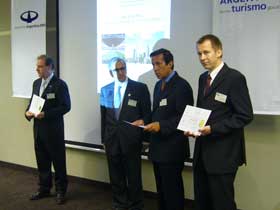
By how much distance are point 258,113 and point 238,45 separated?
58 cm

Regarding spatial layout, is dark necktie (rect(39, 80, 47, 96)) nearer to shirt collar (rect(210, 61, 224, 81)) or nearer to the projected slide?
the projected slide

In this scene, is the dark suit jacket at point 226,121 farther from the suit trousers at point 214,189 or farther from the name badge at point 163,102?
the name badge at point 163,102

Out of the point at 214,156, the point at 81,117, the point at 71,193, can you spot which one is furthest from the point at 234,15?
the point at 71,193

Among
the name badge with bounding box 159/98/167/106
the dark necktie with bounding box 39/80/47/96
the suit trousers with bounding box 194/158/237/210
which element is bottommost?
the suit trousers with bounding box 194/158/237/210

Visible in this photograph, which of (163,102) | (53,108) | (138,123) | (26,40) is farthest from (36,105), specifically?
(163,102)

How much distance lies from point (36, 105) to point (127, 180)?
114 centimetres

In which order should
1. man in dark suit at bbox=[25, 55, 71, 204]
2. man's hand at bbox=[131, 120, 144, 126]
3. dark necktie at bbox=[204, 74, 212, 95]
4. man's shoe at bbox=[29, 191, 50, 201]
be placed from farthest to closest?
1. man's shoe at bbox=[29, 191, 50, 201]
2. man in dark suit at bbox=[25, 55, 71, 204]
3. man's hand at bbox=[131, 120, 144, 126]
4. dark necktie at bbox=[204, 74, 212, 95]

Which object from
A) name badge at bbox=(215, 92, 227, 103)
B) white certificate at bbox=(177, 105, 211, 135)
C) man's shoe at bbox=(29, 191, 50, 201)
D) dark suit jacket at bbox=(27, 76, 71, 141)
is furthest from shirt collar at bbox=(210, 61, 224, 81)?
man's shoe at bbox=(29, 191, 50, 201)

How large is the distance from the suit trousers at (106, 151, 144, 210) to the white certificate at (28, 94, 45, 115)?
2.62 ft

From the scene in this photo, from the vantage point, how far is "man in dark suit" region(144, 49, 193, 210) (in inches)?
106

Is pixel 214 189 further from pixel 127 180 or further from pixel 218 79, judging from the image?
pixel 127 180

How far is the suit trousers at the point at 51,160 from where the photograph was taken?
370cm

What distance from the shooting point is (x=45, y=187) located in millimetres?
3904

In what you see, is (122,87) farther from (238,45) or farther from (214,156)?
(214,156)
